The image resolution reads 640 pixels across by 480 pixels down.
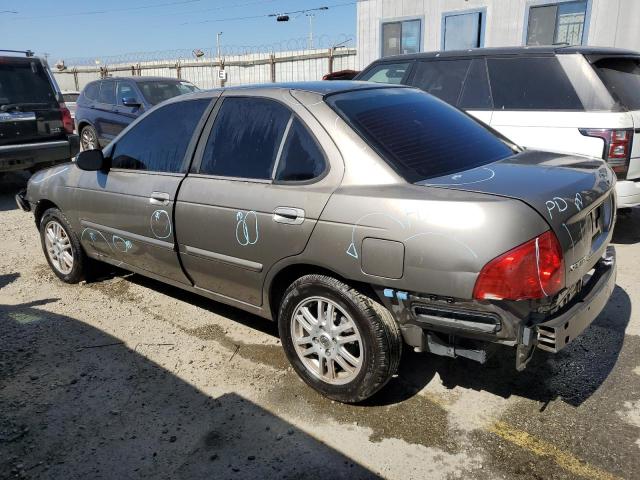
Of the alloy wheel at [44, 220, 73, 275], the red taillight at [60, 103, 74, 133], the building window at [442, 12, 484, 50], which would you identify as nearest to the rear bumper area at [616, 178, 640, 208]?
the alloy wheel at [44, 220, 73, 275]

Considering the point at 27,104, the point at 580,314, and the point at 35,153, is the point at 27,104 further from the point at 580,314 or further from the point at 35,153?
the point at 580,314

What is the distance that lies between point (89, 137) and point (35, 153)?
3878 millimetres

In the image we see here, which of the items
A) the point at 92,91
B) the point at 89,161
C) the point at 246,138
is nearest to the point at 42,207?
the point at 89,161

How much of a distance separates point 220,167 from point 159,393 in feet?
4.60

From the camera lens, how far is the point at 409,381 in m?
3.19

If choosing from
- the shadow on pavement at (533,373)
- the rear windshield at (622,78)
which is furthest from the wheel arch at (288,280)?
the rear windshield at (622,78)

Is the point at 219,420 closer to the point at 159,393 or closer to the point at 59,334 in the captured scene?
the point at 159,393

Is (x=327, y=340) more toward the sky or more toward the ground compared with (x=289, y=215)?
more toward the ground

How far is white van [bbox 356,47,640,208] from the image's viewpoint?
4824 millimetres

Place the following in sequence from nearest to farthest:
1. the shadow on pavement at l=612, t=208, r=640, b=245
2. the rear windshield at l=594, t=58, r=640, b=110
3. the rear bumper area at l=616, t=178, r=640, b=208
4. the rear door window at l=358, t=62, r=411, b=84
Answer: the rear bumper area at l=616, t=178, r=640, b=208 → the rear windshield at l=594, t=58, r=640, b=110 → the shadow on pavement at l=612, t=208, r=640, b=245 → the rear door window at l=358, t=62, r=411, b=84

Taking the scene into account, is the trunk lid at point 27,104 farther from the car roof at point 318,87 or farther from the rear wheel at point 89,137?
the car roof at point 318,87

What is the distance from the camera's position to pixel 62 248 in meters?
4.83

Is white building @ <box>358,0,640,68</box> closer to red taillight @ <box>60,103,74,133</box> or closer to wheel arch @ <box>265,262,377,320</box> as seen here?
red taillight @ <box>60,103,74,133</box>

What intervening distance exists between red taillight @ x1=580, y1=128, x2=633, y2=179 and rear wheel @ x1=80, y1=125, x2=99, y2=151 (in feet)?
32.0
